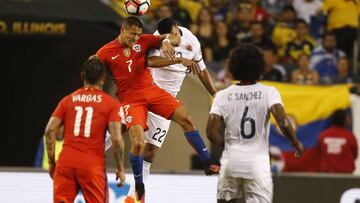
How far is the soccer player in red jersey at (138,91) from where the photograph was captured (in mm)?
12211

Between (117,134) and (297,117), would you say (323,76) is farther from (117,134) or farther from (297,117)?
(117,134)

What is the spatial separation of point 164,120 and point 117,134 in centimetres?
194

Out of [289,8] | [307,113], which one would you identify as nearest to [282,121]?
[307,113]

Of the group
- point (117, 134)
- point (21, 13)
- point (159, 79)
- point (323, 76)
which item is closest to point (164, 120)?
point (159, 79)

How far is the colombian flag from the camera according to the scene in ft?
60.3

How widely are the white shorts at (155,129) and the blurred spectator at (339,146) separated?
5187 millimetres

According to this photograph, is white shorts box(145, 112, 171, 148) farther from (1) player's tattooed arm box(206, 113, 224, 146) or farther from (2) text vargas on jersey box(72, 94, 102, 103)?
(1) player's tattooed arm box(206, 113, 224, 146)

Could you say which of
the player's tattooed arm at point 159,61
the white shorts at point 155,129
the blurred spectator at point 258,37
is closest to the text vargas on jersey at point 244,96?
the player's tattooed arm at point 159,61

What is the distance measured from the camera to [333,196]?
14.3m

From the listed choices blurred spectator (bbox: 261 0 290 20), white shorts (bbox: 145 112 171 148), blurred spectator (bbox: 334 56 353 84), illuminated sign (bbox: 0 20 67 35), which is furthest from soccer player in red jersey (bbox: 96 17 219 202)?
blurred spectator (bbox: 261 0 290 20)

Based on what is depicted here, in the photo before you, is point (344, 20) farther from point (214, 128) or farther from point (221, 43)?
point (214, 128)

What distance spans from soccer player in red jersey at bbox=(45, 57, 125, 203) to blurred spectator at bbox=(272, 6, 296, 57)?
905cm

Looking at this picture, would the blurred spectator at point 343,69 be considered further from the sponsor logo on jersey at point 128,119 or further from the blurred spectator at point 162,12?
the sponsor logo on jersey at point 128,119

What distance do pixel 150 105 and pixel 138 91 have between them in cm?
20
